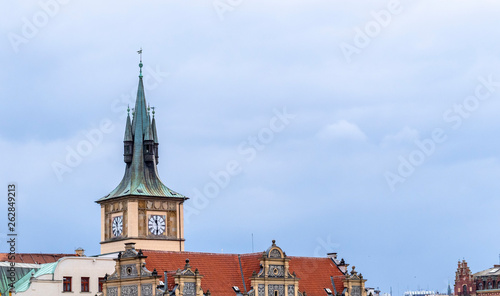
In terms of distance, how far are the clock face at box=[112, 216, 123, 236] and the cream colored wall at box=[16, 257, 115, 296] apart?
859cm

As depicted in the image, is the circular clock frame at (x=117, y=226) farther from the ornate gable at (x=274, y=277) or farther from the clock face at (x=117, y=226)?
the ornate gable at (x=274, y=277)

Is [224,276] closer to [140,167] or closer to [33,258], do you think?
[140,167]

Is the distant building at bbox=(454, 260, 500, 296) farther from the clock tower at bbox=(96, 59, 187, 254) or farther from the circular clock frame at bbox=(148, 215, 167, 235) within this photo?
the circular clock frame at bbox=(148, 215, 167, 235)

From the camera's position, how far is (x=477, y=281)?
183250 millimetres

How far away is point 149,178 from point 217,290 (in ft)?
73.7

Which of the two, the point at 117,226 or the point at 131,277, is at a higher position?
the point at 117,226

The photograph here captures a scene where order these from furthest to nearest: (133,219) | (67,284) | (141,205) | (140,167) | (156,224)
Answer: (140,167), (156,224), (141,205), (133,219), (67,284)

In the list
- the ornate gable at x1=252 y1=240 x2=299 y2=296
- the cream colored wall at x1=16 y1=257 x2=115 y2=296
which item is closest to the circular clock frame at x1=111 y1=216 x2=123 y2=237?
the cream colored wall at x1=16 y1=257 x2=115 y2=296

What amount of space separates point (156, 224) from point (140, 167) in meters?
6.86

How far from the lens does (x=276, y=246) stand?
119m

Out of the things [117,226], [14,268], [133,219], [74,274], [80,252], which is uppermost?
[133,219]

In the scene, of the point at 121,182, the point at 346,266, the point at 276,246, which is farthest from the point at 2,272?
the point at 346,266

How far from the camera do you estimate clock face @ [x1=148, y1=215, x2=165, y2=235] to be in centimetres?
13050

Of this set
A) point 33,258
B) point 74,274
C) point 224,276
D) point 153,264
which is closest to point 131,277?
point 153,264
